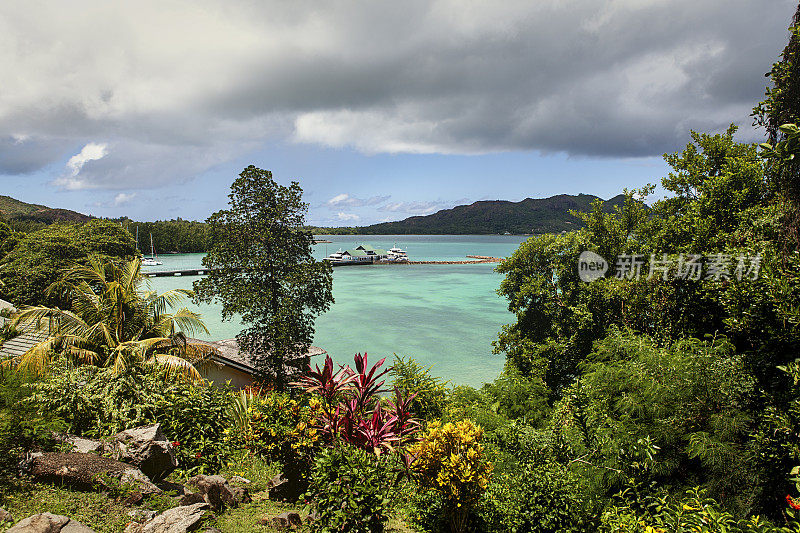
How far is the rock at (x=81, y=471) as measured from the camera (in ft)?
13.0

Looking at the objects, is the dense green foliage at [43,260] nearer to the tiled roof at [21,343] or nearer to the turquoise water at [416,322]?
the turquoise water at [416,322]

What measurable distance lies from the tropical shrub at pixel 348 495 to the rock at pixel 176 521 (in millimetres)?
1014

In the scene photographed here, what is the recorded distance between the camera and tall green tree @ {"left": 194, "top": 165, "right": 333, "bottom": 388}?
31.0 ft

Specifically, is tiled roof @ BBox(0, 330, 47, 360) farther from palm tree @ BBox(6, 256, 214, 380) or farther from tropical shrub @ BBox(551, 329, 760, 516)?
tropical shrub @ BBox(551, 329, 760, 516)

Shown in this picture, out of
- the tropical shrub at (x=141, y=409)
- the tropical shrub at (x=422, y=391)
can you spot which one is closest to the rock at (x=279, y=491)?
the tropical shrub at (x=141, y=409)

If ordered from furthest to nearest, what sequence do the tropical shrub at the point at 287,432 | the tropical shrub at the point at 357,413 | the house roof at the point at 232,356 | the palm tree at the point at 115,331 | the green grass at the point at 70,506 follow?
the house roof at the point at 232,356, the palm tree at the point at 115,331, the tropical shrub at the point at 357,413, the tropical shrub at the point at 287,432, the green grass at the point at 70,506

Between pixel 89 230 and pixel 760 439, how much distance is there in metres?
30.5

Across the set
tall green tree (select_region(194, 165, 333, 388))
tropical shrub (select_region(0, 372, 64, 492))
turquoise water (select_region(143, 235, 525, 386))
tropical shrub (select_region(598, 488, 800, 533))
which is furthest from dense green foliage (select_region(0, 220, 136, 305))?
tropical shrub (select_region(598, 488, 800, 533))

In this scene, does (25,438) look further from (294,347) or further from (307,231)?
(307,231)

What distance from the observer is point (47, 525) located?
3055 mm

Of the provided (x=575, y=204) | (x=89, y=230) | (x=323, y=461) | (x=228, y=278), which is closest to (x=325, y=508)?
(x=323, y=461)

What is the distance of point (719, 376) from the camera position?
15.5ft

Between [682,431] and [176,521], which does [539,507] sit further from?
[176,521]

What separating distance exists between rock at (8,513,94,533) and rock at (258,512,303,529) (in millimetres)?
1510
